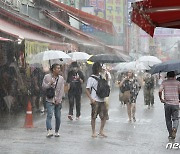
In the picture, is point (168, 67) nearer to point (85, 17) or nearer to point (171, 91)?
point (171, 91)

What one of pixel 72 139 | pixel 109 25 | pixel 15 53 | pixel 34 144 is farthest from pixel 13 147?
pixel 109 25

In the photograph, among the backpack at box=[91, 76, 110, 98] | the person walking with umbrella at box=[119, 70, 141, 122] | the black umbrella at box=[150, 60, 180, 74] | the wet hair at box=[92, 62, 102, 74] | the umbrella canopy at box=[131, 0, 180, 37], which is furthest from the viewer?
the person walking with umbrella at box=[119, 70, 141, 122]

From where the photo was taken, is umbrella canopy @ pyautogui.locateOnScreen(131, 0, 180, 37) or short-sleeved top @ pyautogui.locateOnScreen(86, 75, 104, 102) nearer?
umbrella canopy @ pyautogui.locateOnScreen(131, 0, 180, 37)

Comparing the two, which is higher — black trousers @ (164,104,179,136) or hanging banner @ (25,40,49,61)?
hanging banner @ (25,40,49,61)

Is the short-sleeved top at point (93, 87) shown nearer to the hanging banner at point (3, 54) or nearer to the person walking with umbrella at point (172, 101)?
the person walking with umbrella at point (172, 101)

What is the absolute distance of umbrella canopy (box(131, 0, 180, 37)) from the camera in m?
3.96

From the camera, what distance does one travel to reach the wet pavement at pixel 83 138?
8383 millimetres

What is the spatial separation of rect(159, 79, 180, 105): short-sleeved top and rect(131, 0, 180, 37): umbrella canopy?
16.0 feet

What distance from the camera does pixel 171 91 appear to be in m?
9.38

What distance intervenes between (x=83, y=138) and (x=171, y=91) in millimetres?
2086

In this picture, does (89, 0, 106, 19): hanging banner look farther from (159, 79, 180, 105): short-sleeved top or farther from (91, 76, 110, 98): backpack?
(159, 79, 180, 105): short-sleeved top

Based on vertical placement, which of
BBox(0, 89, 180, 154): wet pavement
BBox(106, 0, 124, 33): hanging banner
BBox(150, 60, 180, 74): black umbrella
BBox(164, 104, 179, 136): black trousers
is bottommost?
BBox(0, 89, 180, 154): wet pavement

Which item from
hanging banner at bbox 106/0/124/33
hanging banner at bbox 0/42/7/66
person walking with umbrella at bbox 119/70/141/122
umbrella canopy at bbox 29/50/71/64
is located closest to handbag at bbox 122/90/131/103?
person walking with umbrella at bbox 119/70/141/122

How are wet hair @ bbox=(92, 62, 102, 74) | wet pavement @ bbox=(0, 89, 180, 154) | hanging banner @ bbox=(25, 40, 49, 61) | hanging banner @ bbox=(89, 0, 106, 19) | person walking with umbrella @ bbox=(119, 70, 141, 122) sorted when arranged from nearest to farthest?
1. wet pavement @ bbox=(0, 89, 180, 154)
2. wet hair @ bbox=(92, 62, 102, 74)
3. person walking with umbrella @ bbox=(119, 70, 141, 122)
4. hanging banner @ bbox=(25, 40, 49, 61)
5. hanging banner @ bbox=(89, 0, 106, 19)
